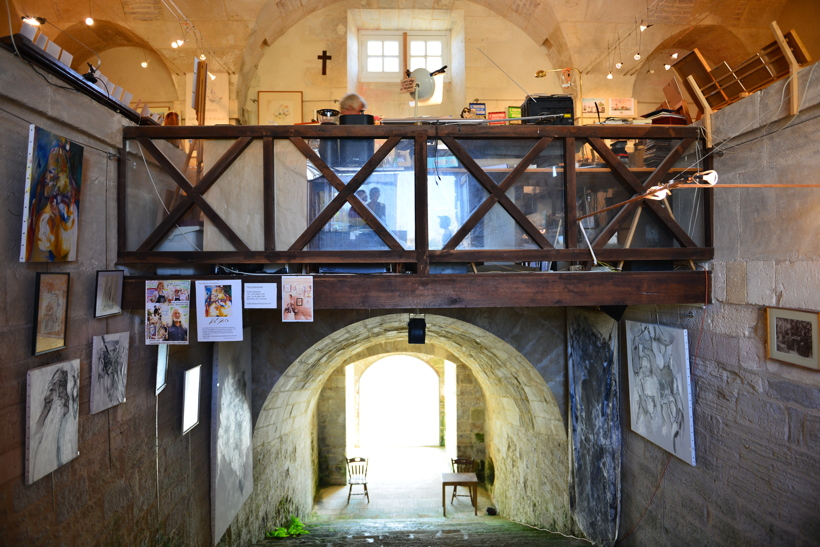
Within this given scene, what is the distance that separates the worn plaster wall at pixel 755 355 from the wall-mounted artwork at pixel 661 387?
0.09 m

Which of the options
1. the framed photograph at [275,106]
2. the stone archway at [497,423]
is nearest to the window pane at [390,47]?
the framed photograph at [275,106]

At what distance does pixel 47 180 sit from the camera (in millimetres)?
2570

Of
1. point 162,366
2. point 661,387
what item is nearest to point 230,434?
point 162,366

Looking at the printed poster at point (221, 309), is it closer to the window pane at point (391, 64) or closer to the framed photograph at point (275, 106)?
the framed photograph at point (275, 106)

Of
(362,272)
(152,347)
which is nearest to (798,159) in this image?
(362,272)

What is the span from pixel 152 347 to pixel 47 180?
1.46 m

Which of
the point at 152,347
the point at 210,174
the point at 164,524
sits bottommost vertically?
the point at 164,524

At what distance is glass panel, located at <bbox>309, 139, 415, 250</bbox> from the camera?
138 inches

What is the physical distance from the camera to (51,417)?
2578 mm

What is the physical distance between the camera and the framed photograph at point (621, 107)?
6.38 meters

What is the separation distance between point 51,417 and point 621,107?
21.5 ft

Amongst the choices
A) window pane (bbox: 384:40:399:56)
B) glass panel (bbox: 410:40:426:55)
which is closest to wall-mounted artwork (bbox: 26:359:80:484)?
window pane (bbox: 384:40:399:56)

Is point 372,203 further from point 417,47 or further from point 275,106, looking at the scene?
point 417,47

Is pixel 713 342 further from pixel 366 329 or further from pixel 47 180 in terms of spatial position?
pixel 47 180
